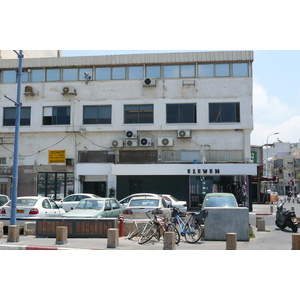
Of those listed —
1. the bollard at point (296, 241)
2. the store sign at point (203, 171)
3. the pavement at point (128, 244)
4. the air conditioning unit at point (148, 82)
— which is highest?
the air conditioning unit at point (148, 82)

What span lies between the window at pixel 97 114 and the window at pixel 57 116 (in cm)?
152

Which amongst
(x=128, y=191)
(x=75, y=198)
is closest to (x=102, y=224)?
(x=75, y=198)

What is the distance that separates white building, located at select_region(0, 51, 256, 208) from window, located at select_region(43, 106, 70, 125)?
3.3 inches

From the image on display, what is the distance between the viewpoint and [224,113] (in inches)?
1228

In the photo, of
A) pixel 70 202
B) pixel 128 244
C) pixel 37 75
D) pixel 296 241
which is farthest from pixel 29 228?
pixel 37 75

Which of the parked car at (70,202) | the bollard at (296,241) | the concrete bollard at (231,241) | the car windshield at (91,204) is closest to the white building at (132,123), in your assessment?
the parked car at (70,202)

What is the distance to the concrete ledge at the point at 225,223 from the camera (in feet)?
44.7

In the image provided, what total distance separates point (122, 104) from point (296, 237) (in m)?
23.2

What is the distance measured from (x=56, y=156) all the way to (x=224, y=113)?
1394 cm

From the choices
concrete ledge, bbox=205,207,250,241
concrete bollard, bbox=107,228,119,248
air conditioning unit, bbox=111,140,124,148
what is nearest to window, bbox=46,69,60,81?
air conditioning unit, bbox=111,140,124,148

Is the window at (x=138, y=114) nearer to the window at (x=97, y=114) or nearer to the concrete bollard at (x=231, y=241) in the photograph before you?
the window at (x=97, y=114)

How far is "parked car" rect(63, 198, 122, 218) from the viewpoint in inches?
600

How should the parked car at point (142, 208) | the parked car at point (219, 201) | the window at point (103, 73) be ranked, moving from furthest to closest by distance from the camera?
the window at point (103, 73)
the parked car at point (219, 201)
the parked car at point (142, 208)

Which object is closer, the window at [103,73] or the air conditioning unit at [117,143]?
the air conditioning unit at [117,143]
